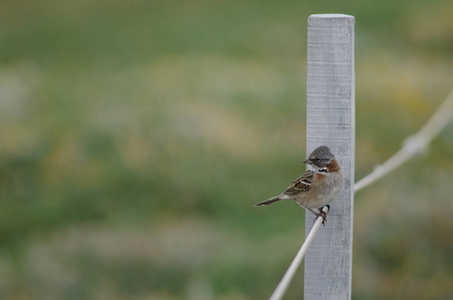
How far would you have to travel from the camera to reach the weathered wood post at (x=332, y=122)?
→ 11.5 ft

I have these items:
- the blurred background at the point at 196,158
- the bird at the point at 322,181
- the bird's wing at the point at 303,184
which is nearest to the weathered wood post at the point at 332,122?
the bird at the point at 322,181

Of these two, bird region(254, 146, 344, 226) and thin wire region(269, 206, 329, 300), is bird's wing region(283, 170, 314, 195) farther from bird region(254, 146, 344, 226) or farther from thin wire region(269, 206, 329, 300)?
thin wire region(269, 206, 329, 300)

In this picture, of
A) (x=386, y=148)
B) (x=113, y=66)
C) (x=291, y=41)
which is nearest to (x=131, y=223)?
(x=386, y=148)

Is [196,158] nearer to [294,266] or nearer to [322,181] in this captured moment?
[322,181]

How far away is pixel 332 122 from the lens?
3.57 meters

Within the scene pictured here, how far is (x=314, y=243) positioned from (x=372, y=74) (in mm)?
9515

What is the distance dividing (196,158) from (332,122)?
6759 mm

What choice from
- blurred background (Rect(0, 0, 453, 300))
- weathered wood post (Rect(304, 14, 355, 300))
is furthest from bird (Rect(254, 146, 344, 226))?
blurred background (Rect(0, 0, 453, 300))

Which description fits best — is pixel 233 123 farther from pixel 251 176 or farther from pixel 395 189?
pixel 395 189

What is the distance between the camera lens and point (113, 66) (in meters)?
13.7

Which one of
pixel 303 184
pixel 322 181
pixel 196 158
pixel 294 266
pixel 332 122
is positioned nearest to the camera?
→ pixel 294 266

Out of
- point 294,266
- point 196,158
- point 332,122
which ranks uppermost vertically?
point 332,122

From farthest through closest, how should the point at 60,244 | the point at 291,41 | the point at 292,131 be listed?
1. the point at 291,41
2. the point at 292,131
3. the point at 60,244

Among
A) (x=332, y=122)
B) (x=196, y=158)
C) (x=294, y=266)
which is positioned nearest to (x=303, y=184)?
(x=332, y=122)
